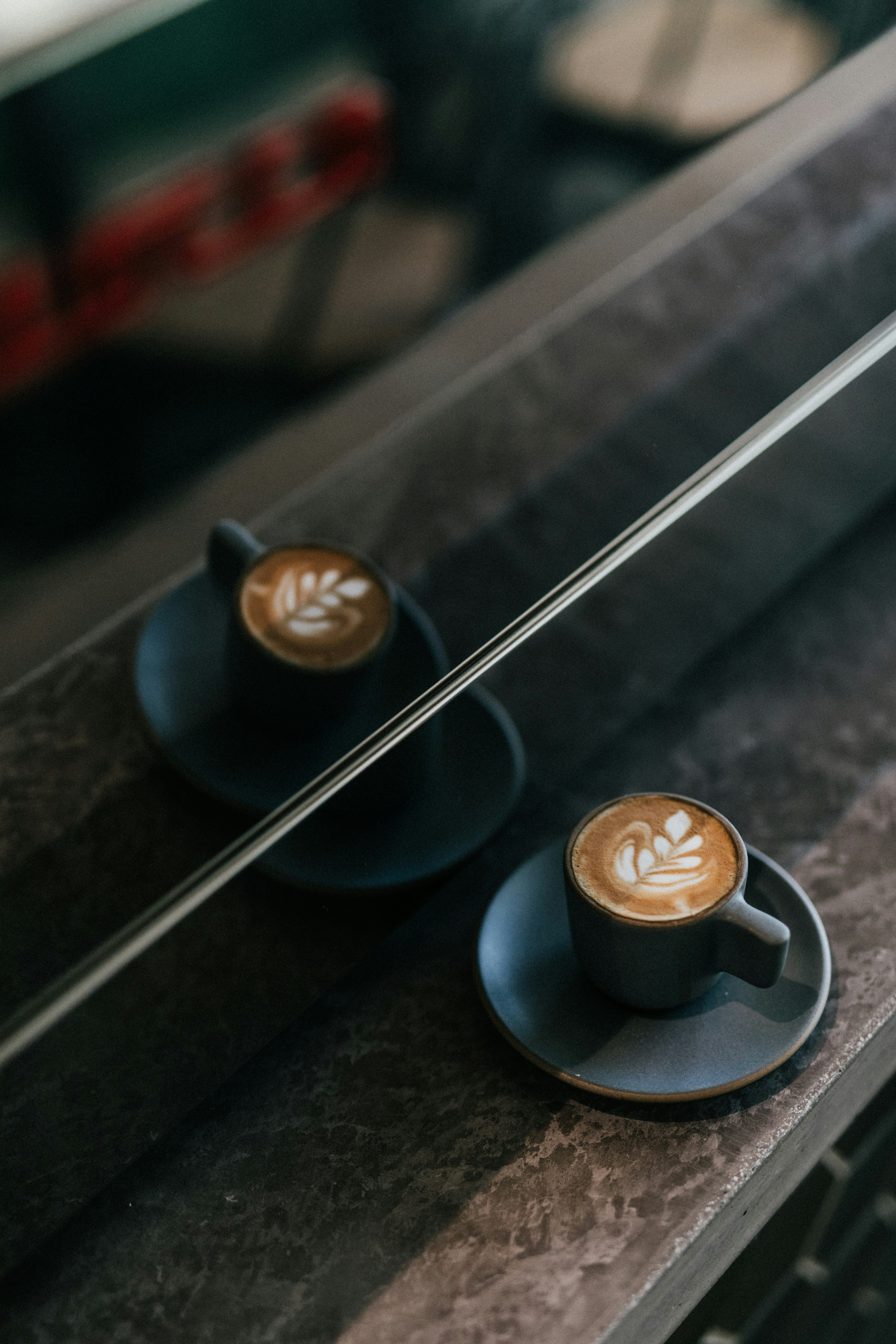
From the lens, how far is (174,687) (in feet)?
1.79

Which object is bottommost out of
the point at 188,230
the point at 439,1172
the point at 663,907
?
the point at 188,230

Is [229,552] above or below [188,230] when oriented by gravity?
above

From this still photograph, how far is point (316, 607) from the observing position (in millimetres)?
531

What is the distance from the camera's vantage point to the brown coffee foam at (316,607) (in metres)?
0.51

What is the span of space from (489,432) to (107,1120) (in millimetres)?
414

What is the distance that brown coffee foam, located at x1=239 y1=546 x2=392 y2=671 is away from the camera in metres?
0.51

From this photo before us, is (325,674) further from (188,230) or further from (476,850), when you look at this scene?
(188,230)

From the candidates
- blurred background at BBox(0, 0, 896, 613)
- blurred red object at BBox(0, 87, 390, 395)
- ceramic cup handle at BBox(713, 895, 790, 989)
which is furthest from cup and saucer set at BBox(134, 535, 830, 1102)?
blurred red object at BBox(0, 87, 390, 395)

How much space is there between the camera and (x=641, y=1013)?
0.53 meters

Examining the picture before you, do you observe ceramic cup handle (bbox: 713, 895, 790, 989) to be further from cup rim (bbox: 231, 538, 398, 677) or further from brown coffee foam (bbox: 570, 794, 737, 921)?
cup rim (bbox: 231, 538, 398, 677)

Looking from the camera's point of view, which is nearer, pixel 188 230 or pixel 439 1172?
pixel 439 1172

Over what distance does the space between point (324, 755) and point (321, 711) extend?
27 mm

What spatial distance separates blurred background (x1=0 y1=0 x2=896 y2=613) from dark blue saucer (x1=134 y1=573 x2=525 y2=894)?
52.4 inches

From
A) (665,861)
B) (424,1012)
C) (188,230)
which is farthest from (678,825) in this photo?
(188,230)
